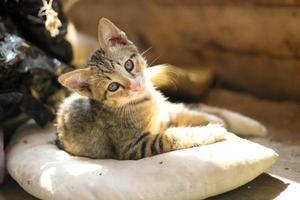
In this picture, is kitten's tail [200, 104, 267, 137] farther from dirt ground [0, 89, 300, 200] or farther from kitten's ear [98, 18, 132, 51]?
kitten's ear [98, 18, 132, 51]

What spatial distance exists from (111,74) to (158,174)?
0.53 meters

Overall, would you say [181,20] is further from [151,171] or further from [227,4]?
[151,171]

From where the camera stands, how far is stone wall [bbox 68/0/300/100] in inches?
125

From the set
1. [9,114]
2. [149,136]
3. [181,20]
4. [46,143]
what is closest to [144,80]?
[149,136]

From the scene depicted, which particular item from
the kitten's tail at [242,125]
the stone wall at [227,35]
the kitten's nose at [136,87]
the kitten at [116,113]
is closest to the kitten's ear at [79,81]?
the kitten at [116,113]

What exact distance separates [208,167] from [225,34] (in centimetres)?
165

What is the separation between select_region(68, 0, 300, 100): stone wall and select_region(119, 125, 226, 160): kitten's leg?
1108mm

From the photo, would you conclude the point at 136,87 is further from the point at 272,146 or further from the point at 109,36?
the point at 272,146

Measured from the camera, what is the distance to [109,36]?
92.0 inches

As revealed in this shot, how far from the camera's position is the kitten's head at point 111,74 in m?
2.28

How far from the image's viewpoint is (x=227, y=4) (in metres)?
3.39

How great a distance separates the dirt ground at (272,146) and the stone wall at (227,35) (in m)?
0.15

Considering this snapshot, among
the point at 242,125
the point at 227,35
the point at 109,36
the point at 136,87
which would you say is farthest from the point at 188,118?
the point at 227,35

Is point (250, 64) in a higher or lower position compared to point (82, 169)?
higher
